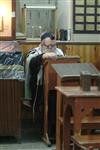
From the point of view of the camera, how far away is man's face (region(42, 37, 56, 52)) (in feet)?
18.4

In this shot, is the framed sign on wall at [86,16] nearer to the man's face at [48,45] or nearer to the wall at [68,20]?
the wall at [68,20]

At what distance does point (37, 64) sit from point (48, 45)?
35cm

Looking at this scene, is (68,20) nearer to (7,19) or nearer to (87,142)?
(7,19)

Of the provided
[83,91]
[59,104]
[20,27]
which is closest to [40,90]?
[59,104]

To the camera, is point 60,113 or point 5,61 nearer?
point 60,113

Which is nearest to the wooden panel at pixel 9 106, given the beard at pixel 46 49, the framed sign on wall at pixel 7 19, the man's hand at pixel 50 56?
the man's hand at pixel 50 56

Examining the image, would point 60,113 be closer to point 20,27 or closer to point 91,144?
point 91,144

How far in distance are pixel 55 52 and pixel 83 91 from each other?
72.5 inches

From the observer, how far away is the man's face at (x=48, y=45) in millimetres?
5609

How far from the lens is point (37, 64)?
5422mm

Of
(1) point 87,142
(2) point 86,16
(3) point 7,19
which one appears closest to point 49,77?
(3) point 7,19

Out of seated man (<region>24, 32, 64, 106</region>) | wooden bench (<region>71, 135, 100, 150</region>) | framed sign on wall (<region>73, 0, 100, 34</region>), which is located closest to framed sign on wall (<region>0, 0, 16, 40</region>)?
seated man (<region>24, 32, 64, 106</region>)

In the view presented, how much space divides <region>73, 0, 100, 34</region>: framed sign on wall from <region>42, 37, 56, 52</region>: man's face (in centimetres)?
187

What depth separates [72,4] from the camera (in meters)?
7.45
